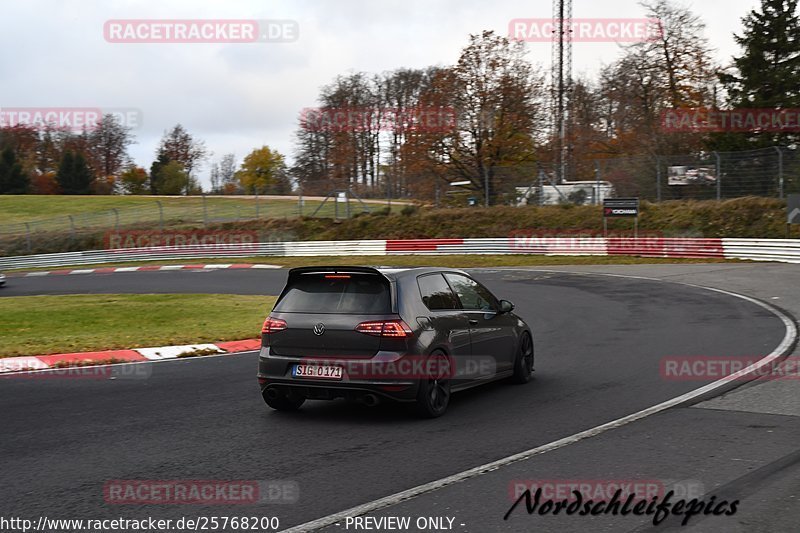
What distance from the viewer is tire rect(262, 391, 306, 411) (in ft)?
27.8

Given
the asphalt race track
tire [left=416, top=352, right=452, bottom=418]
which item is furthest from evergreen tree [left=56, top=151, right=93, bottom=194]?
tire [left=416, top=352, right=452, bottom=418]

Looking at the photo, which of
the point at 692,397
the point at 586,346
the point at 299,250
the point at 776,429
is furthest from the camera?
the point at 299,250

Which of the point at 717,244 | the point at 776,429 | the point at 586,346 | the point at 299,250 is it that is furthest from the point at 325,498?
the point at 299,250

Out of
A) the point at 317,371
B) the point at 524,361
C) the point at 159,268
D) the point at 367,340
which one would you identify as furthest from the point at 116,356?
the point at 159,268

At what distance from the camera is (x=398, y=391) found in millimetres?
7770

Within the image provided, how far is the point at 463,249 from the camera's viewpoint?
4066 cm

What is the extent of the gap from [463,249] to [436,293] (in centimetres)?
3210

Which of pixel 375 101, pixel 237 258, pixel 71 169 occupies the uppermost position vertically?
pixel 375 101

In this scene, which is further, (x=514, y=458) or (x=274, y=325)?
(x=274, y=325)

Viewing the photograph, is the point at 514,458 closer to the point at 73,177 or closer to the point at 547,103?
the point at 547,103

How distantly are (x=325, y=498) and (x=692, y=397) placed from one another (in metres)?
4.97

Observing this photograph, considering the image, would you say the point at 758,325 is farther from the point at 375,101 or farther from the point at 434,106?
the point at 375,101

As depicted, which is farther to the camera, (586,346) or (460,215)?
(460,215)

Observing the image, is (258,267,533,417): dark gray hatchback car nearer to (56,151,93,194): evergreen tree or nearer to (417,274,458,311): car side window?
(417,274,458,311): car side window
